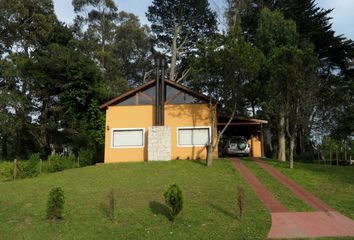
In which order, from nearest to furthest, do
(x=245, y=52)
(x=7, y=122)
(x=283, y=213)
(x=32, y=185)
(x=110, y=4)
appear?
(x=283, y=213), (x=32, y=185), (x=245, y=52), (x=7, y=122), (x=110, y=4)

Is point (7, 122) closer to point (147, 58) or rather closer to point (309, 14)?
point (147, 58)

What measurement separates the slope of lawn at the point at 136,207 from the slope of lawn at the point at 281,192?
3.19 ft

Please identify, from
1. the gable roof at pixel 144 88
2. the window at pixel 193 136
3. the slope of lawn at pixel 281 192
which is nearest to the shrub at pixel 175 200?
the slope of lawn at pixel 281 192

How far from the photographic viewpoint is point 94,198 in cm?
1617

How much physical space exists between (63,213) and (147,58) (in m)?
34.2

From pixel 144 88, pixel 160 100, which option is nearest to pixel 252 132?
pixel 160 100

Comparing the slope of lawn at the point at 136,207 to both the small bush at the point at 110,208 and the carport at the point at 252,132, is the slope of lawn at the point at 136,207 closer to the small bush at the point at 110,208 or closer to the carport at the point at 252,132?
the small bush at the point at 110,208

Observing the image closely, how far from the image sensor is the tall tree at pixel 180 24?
44.8 meters

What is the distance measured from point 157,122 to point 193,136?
2466 mm

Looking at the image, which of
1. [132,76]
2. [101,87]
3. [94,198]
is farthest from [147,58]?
[94,198]

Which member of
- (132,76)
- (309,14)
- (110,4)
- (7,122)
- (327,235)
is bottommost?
(327,235)

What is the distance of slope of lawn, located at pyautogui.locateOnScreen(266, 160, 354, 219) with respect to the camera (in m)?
15.2

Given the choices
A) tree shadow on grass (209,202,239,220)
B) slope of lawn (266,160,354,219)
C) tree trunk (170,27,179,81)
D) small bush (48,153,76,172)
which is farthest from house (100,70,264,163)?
tree trunk (170,27,179,81)

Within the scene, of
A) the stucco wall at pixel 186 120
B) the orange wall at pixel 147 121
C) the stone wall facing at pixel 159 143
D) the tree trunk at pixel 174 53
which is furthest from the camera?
the tree trunk at pixel 174 53
